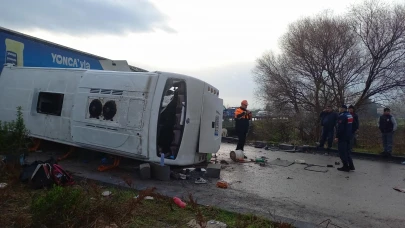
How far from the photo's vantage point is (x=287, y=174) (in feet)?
23.6

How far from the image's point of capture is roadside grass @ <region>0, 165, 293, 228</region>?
3049mm

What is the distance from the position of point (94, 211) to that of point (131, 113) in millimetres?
2719

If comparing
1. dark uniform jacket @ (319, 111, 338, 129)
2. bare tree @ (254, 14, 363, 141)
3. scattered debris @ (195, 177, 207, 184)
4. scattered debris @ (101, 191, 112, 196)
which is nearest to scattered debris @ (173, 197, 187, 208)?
scattered debris @ (101, 191, 112, 196)

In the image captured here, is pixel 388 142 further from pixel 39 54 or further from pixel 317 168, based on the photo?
pixel 39 54

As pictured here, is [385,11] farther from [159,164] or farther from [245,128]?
[159,164]

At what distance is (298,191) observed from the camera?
5.64 meters

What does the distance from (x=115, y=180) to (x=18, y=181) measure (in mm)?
1503

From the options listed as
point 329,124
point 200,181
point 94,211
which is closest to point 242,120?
point 329,124

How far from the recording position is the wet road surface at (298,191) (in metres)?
4.30

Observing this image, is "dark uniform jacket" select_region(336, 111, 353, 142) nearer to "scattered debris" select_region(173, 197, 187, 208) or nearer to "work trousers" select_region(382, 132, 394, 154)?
"work trousers" select_region(382, 132, 394, 154)

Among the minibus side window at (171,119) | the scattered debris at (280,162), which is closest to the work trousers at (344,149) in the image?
the scattered debris at (280,162)

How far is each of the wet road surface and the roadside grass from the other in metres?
0.45

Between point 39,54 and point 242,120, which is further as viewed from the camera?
point 242,120

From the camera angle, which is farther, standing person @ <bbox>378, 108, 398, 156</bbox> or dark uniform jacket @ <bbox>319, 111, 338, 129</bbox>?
dark uniform jacket @ <bbox>319, 111, 338, 129</bbox>
